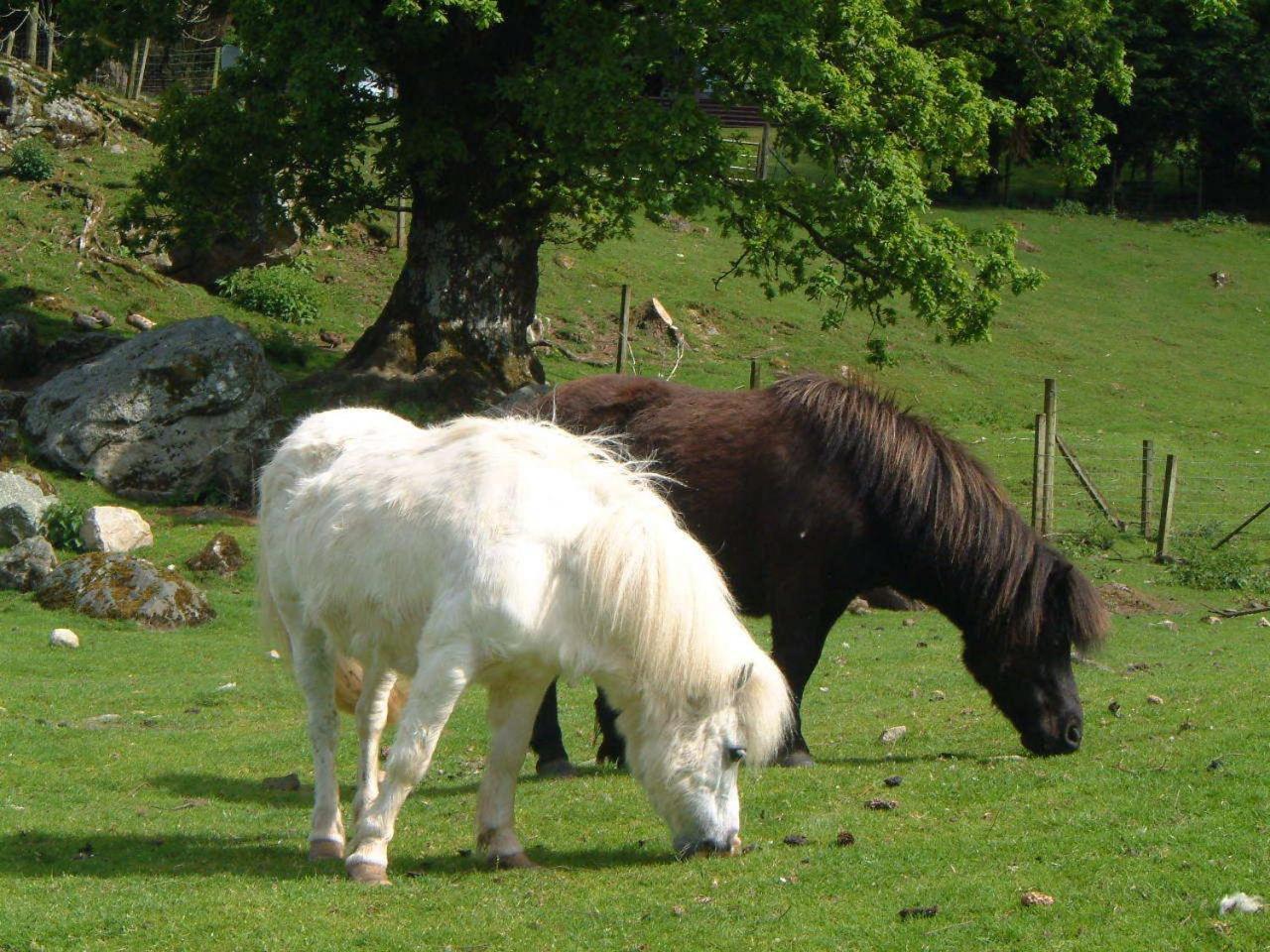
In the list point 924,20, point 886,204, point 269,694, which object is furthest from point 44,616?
point 924,20

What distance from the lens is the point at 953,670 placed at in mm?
11859

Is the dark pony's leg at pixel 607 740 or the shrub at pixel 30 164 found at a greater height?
the shrub at pixel 30 164

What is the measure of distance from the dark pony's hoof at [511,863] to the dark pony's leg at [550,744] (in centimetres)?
223

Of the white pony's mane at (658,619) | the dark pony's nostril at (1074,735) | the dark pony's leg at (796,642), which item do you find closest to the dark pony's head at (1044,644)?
the dark pony's nostril at (1074,735)

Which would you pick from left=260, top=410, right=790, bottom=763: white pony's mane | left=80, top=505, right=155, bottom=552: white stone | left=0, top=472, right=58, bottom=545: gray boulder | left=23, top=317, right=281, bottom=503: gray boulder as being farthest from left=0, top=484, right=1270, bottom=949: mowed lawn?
left=23, top=317, right=281, bottom=503: gray boulder

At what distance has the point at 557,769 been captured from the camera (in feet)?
28.0

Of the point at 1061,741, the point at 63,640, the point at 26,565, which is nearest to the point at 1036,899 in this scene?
the point at 1061,741

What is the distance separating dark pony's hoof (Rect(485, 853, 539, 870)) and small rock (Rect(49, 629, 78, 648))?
24.9 ft

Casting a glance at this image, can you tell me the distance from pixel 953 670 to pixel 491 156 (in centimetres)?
1002

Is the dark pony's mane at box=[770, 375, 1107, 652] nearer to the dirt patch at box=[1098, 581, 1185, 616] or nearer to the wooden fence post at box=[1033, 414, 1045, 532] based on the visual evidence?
the dirt patch at box=[1098, 581, 1185, 616]

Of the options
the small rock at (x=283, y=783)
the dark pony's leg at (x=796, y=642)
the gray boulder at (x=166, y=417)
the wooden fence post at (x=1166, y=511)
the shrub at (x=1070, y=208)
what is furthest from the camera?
the shrub at (x=1070, y=208)

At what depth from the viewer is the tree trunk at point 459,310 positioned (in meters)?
19.6

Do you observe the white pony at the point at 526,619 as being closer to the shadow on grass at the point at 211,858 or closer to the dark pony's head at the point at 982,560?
the shadow on grass at the point at 211,858

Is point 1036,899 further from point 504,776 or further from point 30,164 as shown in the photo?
point 30,164
